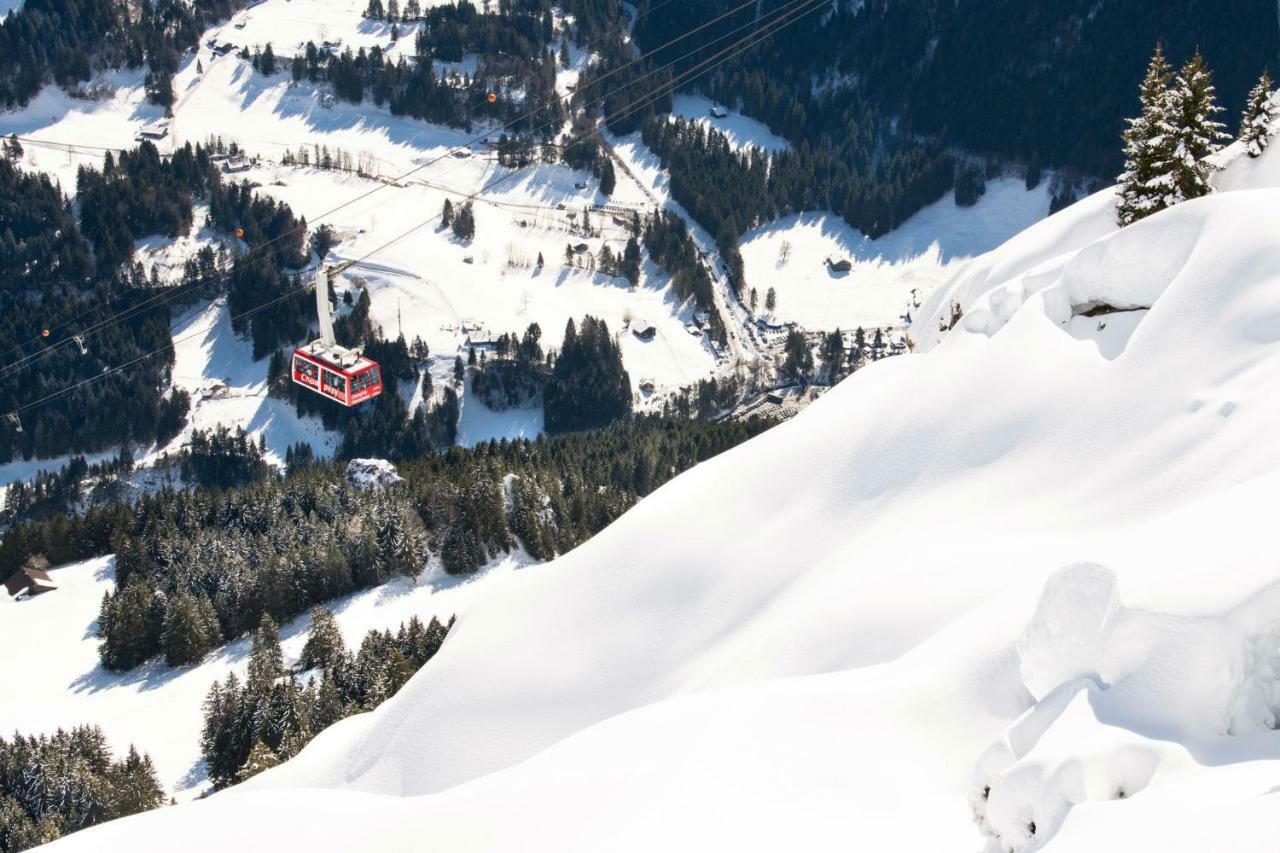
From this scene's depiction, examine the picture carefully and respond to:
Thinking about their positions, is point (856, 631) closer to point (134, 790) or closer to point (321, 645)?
point (134, 790)

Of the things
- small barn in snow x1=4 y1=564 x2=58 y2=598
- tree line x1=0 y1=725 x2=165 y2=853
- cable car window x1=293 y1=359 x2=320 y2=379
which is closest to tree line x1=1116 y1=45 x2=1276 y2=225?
cable car window x1=293 y1=359 x2=320 y2=379

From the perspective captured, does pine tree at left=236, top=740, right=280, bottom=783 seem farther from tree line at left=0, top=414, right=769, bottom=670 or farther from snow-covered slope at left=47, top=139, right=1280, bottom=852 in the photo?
tree line at left=0, top=414, right=769, bottom=670

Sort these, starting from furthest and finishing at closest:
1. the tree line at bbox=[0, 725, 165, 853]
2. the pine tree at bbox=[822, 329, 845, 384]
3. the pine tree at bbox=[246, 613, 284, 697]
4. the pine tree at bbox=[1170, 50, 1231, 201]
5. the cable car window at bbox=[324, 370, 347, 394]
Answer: the pine tree at bbox=[822, 329, 845, 384] < the pine tree at bbox=[246, 613, 284, 697] < the tree line at bbox=[0, 725, 165, 853] < the cable car window at bbox=[324, 370, 347, 394] < the pine tree at bbox=[1170, 50, 1231, 201]

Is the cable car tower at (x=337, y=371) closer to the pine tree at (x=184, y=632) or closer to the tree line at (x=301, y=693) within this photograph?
the tree line at (x=301, y=693)

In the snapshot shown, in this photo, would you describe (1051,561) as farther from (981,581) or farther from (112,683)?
(112,683)

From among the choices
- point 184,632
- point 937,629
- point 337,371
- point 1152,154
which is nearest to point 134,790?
point 184,632

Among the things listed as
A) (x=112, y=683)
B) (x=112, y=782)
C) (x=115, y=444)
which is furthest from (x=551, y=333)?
(x=112, y=782)
